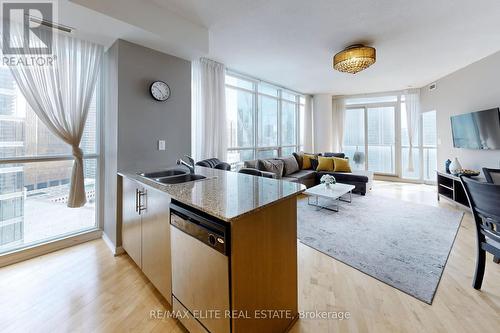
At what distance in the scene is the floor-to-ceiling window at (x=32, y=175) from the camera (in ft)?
7.42

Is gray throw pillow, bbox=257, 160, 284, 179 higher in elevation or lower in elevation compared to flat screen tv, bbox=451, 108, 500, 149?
lower

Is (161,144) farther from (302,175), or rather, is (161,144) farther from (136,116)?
(302,175)

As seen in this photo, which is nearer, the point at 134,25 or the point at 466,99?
the point at 134,25

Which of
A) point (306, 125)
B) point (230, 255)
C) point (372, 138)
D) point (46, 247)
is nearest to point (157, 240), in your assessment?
point (230, 255)

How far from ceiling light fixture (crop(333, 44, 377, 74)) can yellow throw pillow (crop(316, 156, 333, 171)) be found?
2.64 metres

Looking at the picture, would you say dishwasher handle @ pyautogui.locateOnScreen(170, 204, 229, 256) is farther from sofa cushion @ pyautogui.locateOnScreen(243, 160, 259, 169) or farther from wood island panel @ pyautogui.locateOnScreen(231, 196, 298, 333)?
sofa cushion @ pyautogui.locateOnScreen(243, 160, 259, 169)

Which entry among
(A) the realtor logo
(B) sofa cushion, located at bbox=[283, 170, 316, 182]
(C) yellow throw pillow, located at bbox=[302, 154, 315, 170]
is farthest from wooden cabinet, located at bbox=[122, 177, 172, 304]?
(C) yellow throw pillow, located at bbox=[302, 154, 315, 170]

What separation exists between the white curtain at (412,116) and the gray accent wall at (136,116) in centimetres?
642

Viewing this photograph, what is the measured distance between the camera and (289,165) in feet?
17.3

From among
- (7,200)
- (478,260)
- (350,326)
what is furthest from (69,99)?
(478,260)

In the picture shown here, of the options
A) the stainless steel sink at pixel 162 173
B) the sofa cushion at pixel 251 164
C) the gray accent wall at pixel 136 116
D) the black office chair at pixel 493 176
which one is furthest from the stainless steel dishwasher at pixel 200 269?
the sofa cushion at pixel 251 164

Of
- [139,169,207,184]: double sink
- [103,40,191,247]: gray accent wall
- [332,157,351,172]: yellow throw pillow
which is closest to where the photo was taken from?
[139,169,207,184]: double sink

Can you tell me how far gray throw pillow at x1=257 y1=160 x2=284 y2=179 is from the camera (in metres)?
4.60

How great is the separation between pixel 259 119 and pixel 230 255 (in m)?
4.57
